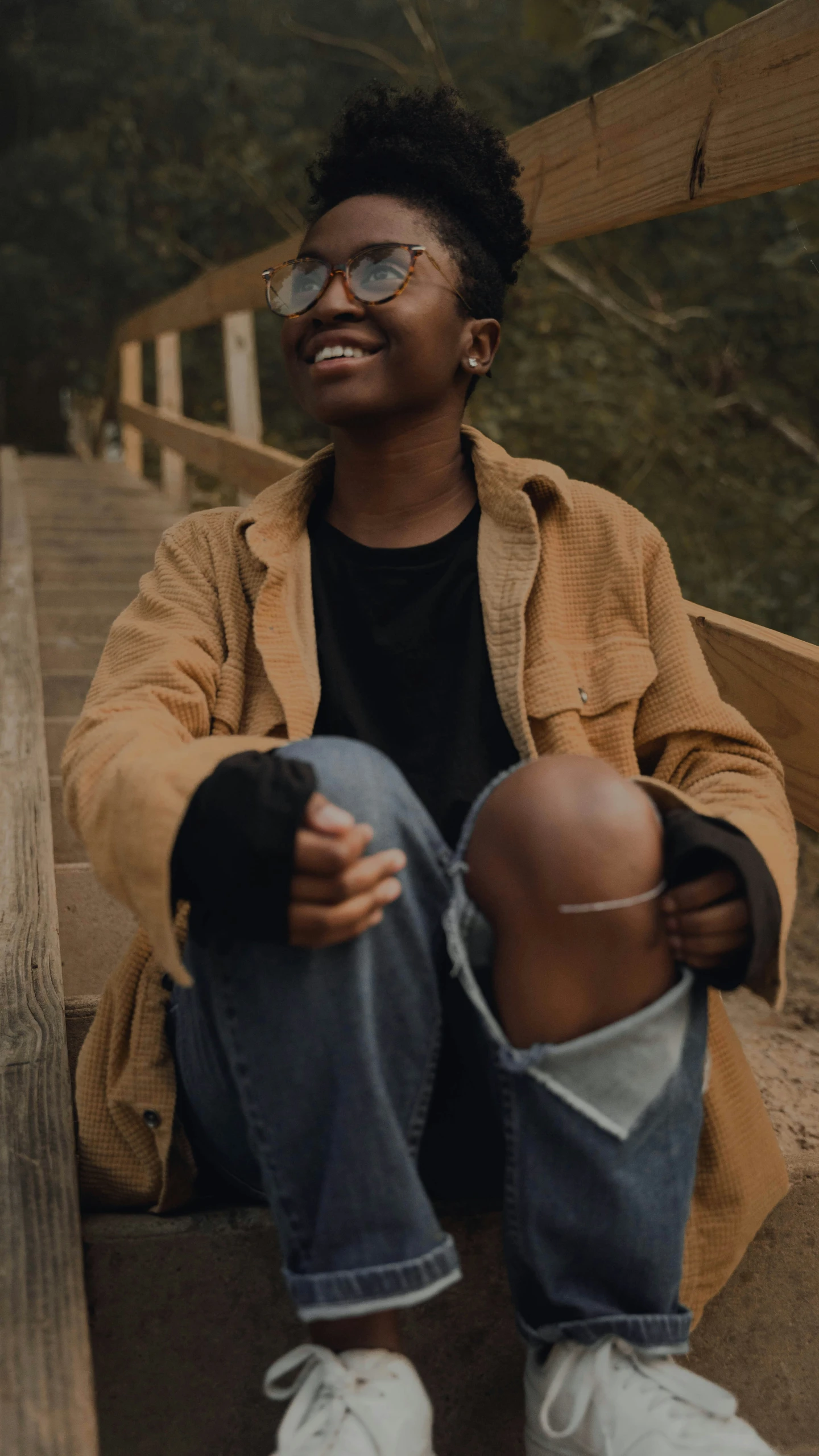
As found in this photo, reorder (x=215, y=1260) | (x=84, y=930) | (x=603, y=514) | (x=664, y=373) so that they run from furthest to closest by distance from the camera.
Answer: (x=664, y=373), (x=84, y=930), (x=603, y=514), (x=215, y=1260)

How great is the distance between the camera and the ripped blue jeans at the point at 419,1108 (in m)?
1.02

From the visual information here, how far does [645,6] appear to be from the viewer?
233 cm

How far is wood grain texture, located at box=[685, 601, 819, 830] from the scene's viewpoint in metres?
1.44

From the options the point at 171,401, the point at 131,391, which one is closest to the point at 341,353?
the point at 171,401

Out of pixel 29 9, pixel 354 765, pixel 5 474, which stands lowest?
pixel 354 765

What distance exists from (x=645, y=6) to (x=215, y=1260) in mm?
2239

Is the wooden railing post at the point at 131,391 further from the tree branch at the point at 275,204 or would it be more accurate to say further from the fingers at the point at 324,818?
the fingers at the point at 324,818

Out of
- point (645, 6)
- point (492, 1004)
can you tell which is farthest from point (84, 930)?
point (645, 6)

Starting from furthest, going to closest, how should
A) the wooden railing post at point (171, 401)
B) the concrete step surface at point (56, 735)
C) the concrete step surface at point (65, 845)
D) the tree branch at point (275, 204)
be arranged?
the tree branch at point (275, 204)
the wooden railing post at point (171, 401)
the concrete step surface at point (56, 735)
the concrete step surface at point (65, 845)

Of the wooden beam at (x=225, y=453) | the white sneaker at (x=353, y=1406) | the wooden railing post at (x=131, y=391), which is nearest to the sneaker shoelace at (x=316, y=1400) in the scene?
the white sneaker at (x=353, y=1406)

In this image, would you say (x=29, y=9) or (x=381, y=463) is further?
(x=29, y=9)

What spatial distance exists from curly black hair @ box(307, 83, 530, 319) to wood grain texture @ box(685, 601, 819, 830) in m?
0.53

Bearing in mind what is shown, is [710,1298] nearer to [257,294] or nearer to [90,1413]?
[90,1413]

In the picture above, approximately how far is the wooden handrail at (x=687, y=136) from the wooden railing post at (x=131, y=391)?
6181mm
